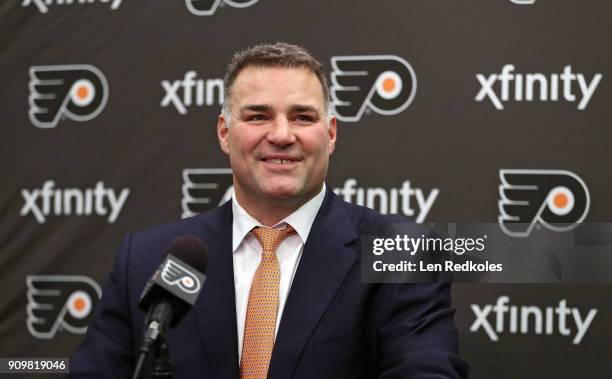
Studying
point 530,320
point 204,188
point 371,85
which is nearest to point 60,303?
point 204,188

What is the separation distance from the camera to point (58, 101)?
10.5 feet

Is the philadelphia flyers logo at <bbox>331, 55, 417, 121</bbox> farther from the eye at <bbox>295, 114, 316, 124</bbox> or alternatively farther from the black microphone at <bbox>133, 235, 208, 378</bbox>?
the black microphone at <bbox>133, 235, 208, 378</bbox>

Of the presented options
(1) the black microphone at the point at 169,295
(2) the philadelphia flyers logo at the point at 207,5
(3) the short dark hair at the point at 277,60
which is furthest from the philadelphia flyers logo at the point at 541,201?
(1) the black microphone at the point at 169,295

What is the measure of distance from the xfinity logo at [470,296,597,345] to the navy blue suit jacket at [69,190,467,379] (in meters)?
0.95

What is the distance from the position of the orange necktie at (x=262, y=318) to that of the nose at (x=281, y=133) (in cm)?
25

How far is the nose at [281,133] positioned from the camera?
1.93 meters

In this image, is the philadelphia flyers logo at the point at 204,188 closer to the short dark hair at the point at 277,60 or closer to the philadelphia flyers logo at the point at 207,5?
the philadelphia flyers logo at the point at 207,5

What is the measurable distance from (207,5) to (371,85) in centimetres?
73

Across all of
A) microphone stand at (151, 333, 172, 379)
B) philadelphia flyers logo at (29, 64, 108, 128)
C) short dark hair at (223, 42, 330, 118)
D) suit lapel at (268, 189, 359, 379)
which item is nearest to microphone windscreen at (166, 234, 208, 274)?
microphone stand at (151, 333, 172, 379)

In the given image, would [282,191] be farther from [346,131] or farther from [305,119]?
[346,131]

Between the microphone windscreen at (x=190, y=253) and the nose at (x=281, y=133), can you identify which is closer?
the microphone windscreen at (x=190, y=253)

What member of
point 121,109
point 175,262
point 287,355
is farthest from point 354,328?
point 121,109

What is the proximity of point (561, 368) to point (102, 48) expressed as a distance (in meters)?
2.11

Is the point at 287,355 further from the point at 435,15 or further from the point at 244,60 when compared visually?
the point at 435,15
